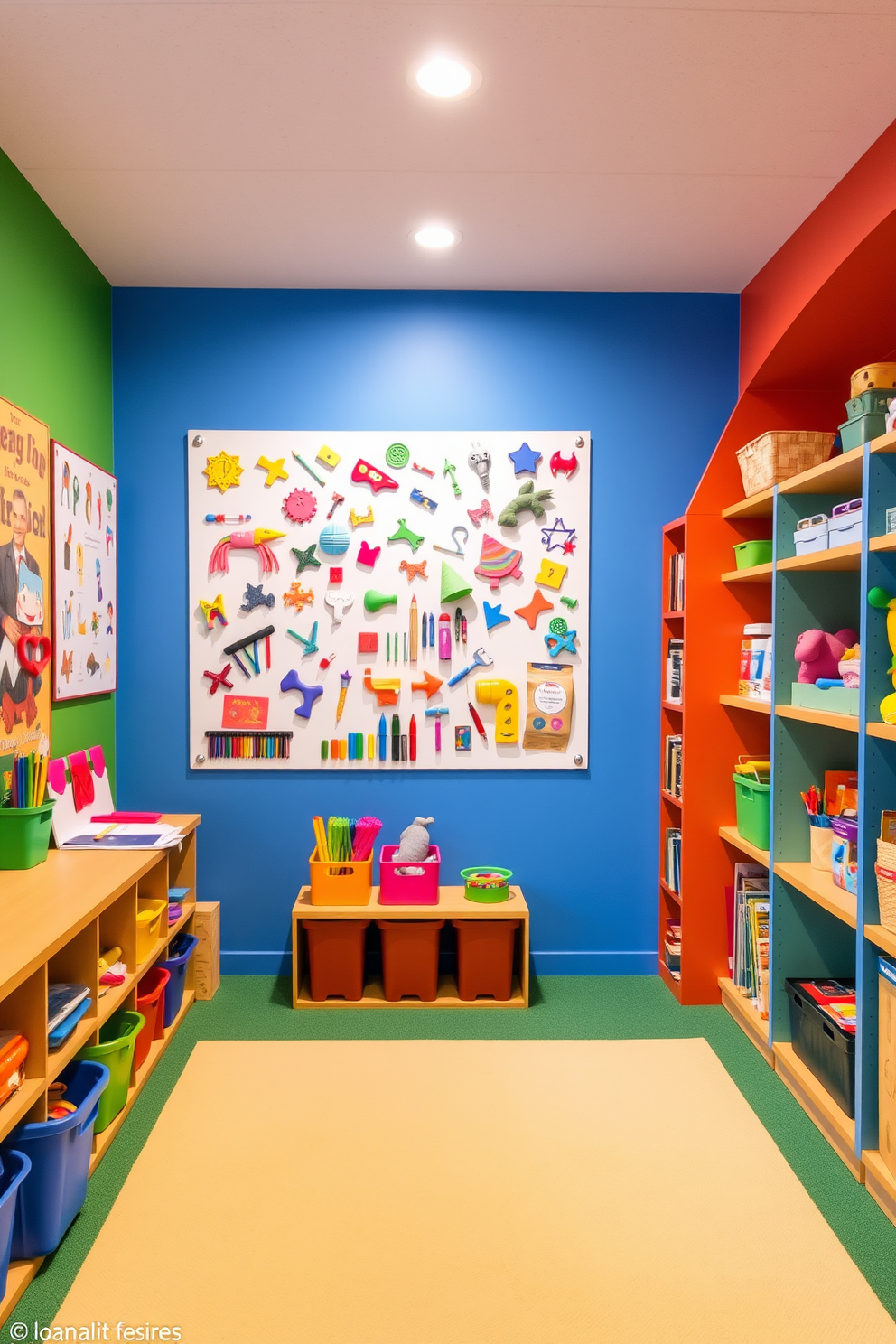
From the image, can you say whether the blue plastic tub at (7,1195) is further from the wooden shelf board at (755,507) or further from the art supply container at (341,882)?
the wooden shelf board at (755,507)

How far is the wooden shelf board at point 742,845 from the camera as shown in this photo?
9.04 feet

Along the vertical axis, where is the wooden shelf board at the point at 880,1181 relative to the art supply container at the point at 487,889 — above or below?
below

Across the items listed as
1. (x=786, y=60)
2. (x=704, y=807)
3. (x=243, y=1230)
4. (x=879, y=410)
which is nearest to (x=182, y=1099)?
(x=243, y=1230)

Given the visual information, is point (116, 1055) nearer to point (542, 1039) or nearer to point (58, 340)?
point (542, 1039)

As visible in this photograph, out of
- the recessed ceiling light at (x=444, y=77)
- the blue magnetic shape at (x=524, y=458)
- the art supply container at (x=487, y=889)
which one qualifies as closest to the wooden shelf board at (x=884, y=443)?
the recessed ceiling light at (x=444, y=77)

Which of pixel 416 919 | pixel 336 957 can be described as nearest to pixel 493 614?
pixel 416 919

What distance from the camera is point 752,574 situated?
2855 mm

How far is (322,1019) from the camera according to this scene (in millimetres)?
2992

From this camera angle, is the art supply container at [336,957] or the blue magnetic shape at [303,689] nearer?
the art supply container at [336,957]

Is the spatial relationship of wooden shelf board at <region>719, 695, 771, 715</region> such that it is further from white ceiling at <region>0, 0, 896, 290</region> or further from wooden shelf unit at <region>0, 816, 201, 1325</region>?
wooden shelf unit at <region>0, 816, 201, 1325</region>

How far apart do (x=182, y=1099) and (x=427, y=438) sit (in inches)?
95.3

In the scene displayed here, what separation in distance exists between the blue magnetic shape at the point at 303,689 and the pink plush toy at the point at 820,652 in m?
1.76

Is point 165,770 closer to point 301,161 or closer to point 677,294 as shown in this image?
point 301,161

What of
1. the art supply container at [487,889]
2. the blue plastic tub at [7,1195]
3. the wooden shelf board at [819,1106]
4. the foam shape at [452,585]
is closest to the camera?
the blue plastic tub at [7,1195]
